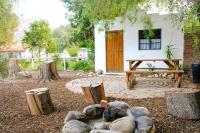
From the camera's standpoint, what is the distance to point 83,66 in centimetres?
1920

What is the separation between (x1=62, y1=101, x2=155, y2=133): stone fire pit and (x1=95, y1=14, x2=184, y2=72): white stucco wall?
8584mm

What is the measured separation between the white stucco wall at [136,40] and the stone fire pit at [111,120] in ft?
28.2

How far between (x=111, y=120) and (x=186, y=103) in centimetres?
154

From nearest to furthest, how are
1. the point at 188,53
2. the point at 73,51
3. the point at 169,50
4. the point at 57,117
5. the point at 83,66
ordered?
the point at 57,117 → the point at 188,53 → the point at 169,50 → the point at 83,66 → the point at 73,51

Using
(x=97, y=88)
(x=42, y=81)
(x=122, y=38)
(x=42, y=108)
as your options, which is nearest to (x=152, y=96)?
(x=97, y=88)

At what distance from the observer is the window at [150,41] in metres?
15.1

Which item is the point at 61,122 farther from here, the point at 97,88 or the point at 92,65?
the point at 92,65

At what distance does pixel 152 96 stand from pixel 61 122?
342 cm

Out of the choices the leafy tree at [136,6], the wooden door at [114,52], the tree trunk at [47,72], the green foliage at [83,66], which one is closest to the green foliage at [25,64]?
the green foliage at [83,66]

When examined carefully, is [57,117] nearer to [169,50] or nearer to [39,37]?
[169,50]

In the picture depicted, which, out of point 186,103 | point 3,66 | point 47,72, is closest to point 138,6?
point 186,103

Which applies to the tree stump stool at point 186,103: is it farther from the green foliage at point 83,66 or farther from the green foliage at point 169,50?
the green foliage at point 83,66

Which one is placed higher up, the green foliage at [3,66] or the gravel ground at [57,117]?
the green foliage at [3,66]

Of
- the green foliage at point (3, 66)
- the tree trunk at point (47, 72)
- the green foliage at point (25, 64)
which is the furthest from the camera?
the green foliage at point (25, 64)
